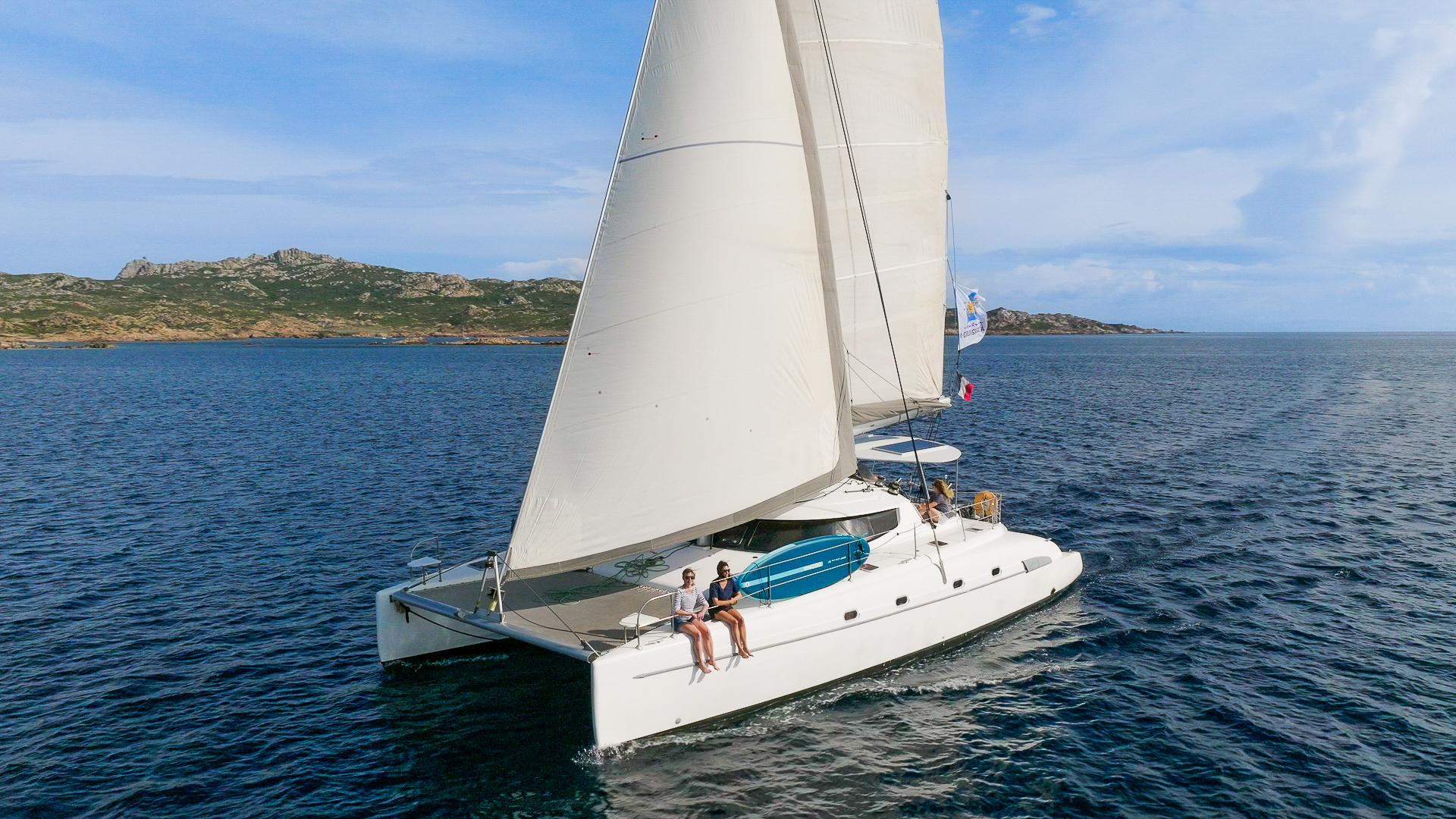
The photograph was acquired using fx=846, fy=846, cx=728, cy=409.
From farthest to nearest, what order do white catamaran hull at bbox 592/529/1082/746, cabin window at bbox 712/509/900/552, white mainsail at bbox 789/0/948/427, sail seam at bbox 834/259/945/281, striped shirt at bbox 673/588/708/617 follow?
sail seam at bbox 834/259/945/281, white mainsail at bbox 789/0/948/427, cabin window at bbox 712/509/900/552, striped shirt at bbox 673/588/708/617, white catamaran hull at bbox 592/529/1082/746

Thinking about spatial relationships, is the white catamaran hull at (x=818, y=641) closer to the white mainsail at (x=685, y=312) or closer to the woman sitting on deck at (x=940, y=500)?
the woman sitting on deck at (x=940, y=500)

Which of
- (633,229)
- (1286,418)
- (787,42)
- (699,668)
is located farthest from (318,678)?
(1286,418)

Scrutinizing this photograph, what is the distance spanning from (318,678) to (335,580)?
7.36 metres

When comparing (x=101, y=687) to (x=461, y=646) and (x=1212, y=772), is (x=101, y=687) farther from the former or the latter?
(x=1212, y=772)

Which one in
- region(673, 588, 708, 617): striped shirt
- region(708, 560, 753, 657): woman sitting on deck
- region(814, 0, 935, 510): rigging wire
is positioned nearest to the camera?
region(673, 588, 708, 617): striped shirt

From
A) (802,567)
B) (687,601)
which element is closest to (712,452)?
(687,601)

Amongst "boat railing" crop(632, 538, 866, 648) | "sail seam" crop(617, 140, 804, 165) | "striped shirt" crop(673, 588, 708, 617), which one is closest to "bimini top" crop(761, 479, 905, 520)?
"boat railing" crop(632, 538, 866, 648)

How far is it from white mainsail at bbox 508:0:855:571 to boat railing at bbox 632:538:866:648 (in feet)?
3.79

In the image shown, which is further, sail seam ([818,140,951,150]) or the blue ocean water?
sail seam ([818,140,951,150])

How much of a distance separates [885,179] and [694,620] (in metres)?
13.6

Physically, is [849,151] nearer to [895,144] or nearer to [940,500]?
[895,144]

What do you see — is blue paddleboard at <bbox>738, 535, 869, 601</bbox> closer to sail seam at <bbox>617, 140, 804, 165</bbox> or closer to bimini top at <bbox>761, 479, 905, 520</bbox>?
bimini top at <bbox>761, 479, 905, 520</bbox>

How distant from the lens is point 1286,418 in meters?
59.1

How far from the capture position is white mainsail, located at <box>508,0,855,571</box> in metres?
15.5
